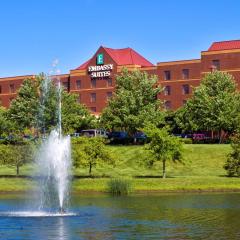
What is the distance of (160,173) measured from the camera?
212 ft

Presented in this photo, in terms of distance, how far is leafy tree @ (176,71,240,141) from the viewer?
83.3 meters

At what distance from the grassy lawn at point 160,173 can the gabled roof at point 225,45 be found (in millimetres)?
37362

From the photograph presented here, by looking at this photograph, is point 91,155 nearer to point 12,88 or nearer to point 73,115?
point 73,115

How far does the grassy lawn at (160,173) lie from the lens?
51594 millimetres

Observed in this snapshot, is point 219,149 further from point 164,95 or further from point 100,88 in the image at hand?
point 100,88

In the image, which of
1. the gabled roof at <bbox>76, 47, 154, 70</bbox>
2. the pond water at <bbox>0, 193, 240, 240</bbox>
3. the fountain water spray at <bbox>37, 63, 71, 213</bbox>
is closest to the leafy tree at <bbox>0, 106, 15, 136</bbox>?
the gabled roof at <bbox>76, 47, 154, 70</bbox>

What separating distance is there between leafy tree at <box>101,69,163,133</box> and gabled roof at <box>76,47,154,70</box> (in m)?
28.8

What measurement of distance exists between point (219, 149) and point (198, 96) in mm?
13838

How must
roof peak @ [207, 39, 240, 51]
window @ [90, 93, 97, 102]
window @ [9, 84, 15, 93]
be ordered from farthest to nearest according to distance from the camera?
window @ [9, 84, 15, 93] → window @ [90, 93, 97, 102] → roof peak @ [207, 39, 240, 51]

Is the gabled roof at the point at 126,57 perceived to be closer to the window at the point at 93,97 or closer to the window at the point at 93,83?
the window at the point at 93,83

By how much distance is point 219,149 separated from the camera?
7450 cm

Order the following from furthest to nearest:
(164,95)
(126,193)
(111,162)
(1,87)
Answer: (1,87) < (164,95) < (111,162) < (126,193)

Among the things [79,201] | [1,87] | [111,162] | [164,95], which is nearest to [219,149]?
[111,162]

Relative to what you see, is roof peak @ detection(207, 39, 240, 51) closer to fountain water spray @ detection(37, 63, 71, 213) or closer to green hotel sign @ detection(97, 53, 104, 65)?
green hotel sign @ detection(97, 53, 104, 65)
